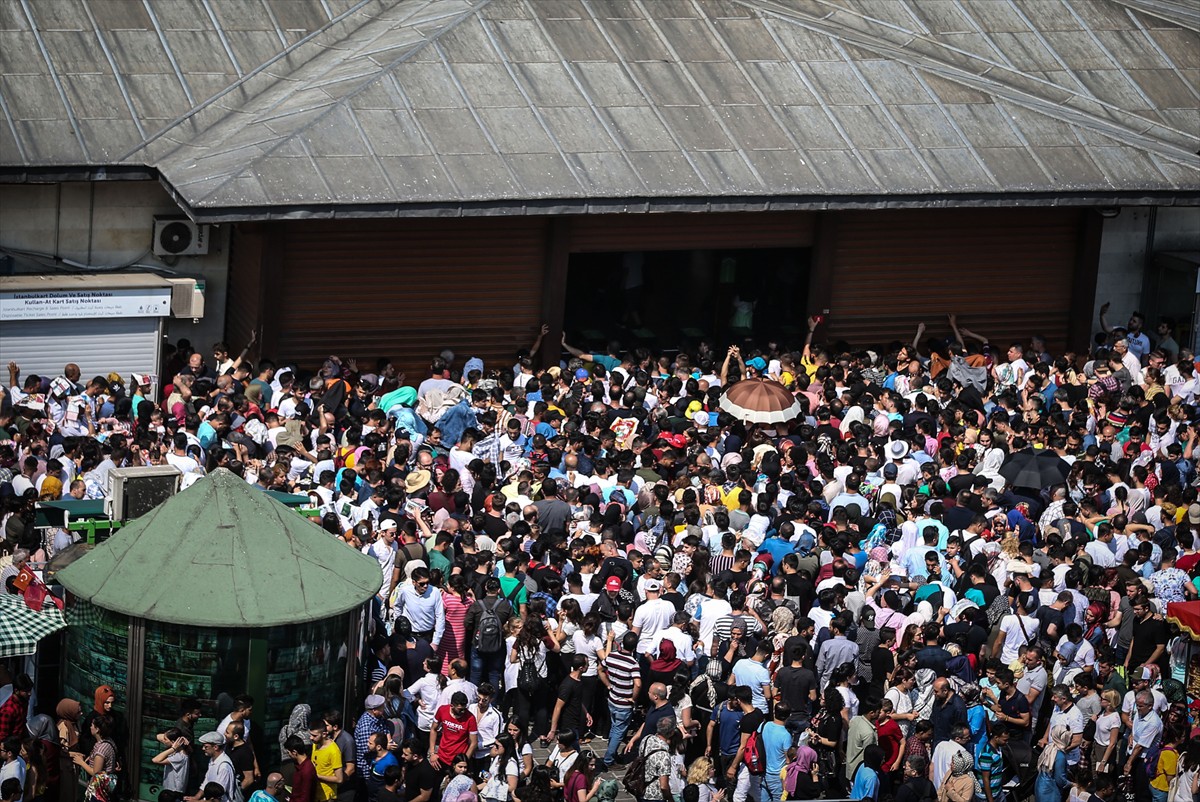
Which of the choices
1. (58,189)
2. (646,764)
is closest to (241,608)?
(646,764)

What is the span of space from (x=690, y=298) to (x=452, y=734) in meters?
12.7

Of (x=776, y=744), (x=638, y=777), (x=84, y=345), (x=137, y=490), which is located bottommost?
(x=638, y=777)

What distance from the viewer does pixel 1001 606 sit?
17.2 m

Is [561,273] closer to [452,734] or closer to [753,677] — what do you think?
[753,677]

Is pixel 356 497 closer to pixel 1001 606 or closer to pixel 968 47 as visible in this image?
pixel 1001 606

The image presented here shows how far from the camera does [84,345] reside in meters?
23.2

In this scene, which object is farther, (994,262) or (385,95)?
(994,262)

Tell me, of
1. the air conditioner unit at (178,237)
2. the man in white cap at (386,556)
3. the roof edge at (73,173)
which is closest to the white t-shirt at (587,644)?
the man in white cap at (386,556)

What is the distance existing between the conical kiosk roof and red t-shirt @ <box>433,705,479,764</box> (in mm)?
1194

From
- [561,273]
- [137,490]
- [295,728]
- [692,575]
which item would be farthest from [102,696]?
[561,273]

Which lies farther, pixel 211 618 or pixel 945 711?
pixel 945 711

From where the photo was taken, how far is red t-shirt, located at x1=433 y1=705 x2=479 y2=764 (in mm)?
15242

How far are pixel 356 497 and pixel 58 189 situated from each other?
7185mm

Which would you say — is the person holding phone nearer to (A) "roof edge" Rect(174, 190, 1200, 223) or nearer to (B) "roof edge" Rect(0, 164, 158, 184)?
(A) "roof edge" Rect(174, 190, 1200, 223)
